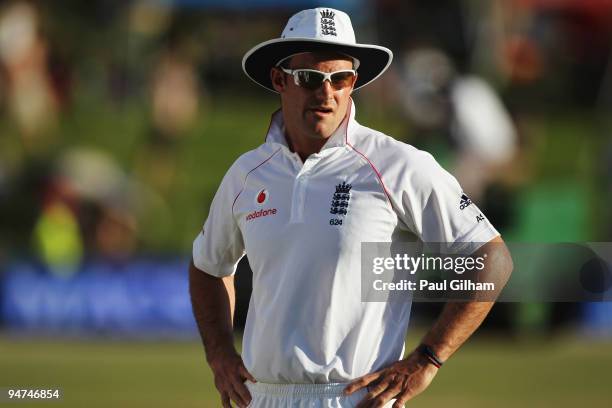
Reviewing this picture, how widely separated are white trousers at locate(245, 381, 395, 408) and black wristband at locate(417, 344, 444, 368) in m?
0.24

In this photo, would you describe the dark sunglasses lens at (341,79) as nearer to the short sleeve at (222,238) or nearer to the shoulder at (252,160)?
the shoulder at (252,160)

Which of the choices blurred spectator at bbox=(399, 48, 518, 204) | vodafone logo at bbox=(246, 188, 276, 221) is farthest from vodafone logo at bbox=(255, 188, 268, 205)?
blurred spectator at bbox=(399, 48, 518, 204)

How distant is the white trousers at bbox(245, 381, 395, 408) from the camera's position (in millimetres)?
5023

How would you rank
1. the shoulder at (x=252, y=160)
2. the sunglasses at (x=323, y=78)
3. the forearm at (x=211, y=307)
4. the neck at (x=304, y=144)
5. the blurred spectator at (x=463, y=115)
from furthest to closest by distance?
the blurred spectator at (x=463, y=115) < the forearm at (x=211, y=307) < the shoulder at (x=252, y=160) < the neck at (x=304, y=144) < the sunglasses at (x=323, y=78)

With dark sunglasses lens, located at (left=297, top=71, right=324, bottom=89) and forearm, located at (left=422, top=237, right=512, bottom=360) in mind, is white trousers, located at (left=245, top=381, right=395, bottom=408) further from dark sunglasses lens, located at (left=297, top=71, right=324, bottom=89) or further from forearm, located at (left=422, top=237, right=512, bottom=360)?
dark sunglasses lens, located at (left=297, top=71, right=324, bottom=89)

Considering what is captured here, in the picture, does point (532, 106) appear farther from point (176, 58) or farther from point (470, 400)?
point (470, 400)

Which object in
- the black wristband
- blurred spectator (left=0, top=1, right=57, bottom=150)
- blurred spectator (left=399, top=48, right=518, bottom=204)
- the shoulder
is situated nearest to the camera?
the black wristband

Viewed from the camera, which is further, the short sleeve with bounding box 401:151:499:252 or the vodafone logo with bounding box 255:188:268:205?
the vodafone logo with bounding box 255:188:268:205

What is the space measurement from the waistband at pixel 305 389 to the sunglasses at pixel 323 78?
122cm

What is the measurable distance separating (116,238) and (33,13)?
5.71 m

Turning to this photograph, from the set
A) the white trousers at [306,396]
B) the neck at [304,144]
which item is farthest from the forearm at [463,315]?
the neck at [304,144]

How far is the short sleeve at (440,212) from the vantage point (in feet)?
16.4

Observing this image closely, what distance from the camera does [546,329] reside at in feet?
58.6

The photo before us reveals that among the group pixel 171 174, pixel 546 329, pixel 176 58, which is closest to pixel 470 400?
pixel 546 329
